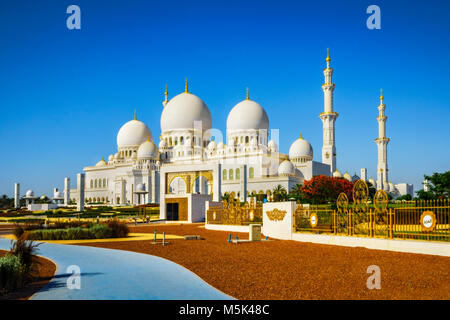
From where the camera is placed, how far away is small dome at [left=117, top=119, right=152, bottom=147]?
253 ft

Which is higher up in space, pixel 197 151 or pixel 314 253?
pixel 197 151

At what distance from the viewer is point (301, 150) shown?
6425 cm

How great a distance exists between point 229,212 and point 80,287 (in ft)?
58.1

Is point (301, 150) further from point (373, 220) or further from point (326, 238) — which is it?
point (373, 220)

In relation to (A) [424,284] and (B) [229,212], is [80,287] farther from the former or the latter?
(B) [229,212]

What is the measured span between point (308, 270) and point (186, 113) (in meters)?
60.7

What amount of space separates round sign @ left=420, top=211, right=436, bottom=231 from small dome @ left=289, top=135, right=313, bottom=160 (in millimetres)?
51483

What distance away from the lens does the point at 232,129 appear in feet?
219

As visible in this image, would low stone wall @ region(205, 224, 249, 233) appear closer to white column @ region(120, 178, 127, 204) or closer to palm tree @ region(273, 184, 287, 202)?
palm tree @ region(273, 184, 287, 202)

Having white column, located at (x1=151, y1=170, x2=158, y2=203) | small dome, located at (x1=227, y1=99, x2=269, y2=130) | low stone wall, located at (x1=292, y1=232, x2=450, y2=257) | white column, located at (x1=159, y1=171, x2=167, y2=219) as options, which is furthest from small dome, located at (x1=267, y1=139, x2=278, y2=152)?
low stone wall, located at (x1=292, y1=232, x2=450, y2=257)

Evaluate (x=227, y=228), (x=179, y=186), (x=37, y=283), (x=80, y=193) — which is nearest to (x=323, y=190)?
(x=227, y=228)

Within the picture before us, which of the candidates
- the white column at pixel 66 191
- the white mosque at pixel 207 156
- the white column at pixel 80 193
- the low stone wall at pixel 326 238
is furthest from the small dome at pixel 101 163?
the low stone wall at pixel 326 238

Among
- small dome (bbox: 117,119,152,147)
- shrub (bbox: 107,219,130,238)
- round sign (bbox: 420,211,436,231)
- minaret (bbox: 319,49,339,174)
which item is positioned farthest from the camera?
small dome (bbox: 117,119,152,147)
